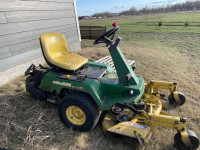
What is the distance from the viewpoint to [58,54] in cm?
313

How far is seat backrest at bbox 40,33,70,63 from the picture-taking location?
9.20 ft

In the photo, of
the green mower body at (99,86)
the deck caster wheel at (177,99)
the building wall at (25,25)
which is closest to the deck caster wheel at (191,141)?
the green mower body at (99,86)

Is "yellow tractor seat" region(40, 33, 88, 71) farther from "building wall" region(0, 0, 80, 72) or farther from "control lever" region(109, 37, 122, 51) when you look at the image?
"building wall" region(0, 0, 80, 72)

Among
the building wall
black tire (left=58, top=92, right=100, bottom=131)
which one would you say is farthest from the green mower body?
the building wall

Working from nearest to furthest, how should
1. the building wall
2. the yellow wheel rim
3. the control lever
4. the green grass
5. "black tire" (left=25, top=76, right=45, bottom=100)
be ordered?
1. the control lever
2. the yellow wheel rim
3. "black tire" (left=25, top=76, right=45, bottom=100)
4. the building wall
5. the green grass

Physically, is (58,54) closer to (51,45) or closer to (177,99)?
(51,45)

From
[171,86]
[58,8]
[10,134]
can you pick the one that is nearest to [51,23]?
[58,8]

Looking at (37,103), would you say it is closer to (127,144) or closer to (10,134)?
(10,134)

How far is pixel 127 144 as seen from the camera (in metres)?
2.34

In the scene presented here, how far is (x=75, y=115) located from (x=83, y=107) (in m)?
0.36

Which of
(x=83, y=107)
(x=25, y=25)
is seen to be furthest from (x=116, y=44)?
(x=25, y=25)

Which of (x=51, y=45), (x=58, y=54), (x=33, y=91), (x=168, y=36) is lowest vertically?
(x=168, y=36)

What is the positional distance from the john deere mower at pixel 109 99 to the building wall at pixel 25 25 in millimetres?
1693

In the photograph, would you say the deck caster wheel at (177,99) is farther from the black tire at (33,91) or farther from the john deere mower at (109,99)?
the black tire at (33,91)
